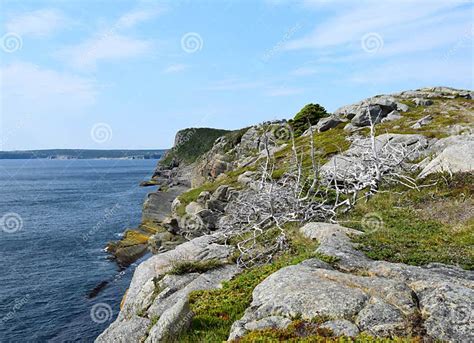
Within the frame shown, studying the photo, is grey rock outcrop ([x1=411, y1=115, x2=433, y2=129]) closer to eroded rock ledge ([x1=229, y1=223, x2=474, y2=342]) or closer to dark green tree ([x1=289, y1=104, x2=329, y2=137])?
dark green tree ([x1=289, y1=104, x2=329, y2=137])

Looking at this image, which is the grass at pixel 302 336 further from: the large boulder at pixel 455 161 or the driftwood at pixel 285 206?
the large boulder at pixel 455 161

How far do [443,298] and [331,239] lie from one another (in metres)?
6.01

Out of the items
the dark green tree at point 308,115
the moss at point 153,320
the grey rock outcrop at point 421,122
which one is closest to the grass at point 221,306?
the moss at point 153,320

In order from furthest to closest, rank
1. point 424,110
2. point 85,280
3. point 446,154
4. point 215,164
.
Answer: point 215,164 → point 424,110 → point 85,280 → point 446,154

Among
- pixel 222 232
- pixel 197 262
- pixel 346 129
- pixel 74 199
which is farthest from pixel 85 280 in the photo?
pixel 74 199

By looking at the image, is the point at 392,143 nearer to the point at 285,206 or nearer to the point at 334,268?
the point at 285,206

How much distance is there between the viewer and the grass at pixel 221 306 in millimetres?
10617

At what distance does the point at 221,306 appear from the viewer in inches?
475

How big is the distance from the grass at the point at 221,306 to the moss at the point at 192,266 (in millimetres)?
2770

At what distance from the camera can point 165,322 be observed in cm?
1065

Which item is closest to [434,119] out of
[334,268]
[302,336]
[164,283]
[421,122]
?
[421,122]

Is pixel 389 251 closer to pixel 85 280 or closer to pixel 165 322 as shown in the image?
pixel 165 322

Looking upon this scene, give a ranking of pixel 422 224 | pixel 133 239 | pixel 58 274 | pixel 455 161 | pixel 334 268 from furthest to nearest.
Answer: pixel 133 239 → pixel 58 274 → pixel 455 161 → pixel 422 224 → pixel 334 268

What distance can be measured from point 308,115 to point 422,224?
71715 mm
